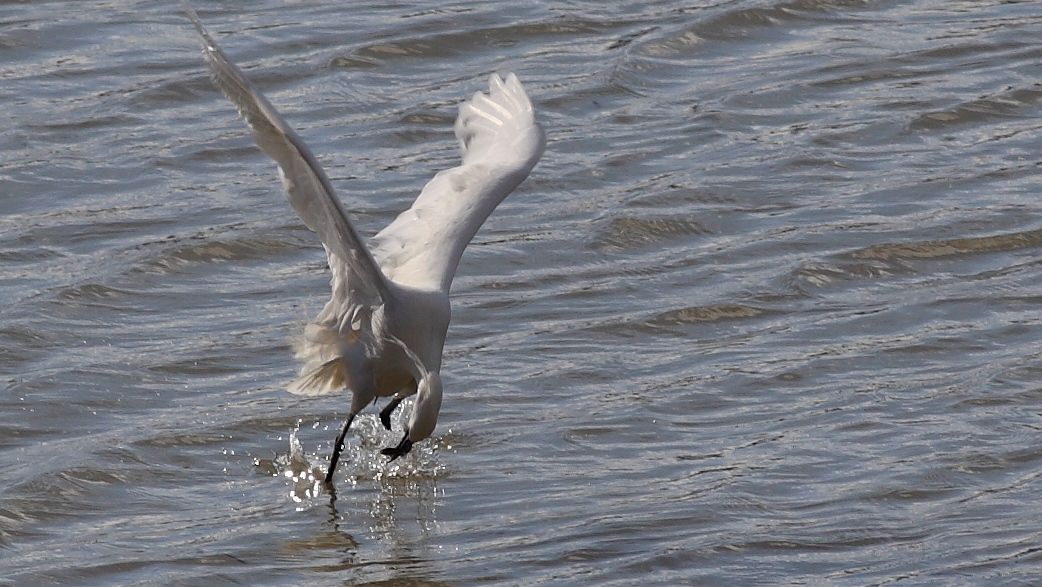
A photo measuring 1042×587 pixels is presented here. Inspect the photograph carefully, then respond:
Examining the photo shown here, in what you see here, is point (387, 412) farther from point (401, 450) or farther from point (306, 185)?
point (306, 185)

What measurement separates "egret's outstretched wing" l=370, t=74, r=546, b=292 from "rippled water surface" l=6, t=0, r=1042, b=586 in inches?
23.6

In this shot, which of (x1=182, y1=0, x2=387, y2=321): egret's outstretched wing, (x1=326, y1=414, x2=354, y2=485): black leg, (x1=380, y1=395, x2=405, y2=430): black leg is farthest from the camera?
(x1=380, y1=395, x2=405, y2=430): black leg

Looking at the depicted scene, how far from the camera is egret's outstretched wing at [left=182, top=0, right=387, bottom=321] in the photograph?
5531mm

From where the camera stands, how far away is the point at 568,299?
8.45 meters

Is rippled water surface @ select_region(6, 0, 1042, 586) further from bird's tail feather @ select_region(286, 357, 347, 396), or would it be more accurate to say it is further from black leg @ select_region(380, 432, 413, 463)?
bird's tail feather @ select_region(286, 357, 347, 396)

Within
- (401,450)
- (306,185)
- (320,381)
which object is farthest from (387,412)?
(306,185)

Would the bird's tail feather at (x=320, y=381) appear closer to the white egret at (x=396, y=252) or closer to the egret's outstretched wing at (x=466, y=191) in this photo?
the white egret at (x=396, y=252)

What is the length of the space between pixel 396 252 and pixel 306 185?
151 cm

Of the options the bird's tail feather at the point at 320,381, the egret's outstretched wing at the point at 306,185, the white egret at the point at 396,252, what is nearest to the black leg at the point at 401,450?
the white egret at the point at 396,252

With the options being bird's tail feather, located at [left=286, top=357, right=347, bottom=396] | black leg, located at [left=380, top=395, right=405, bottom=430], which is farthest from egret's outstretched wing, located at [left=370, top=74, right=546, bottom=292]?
black leg, located at [left=380, top=395, right=405, bottom=430]

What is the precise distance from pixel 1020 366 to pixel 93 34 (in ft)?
20.7

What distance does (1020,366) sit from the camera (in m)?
7.47

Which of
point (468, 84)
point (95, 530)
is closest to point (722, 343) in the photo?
point (95, 530)

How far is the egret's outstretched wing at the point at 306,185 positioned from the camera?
553cm
